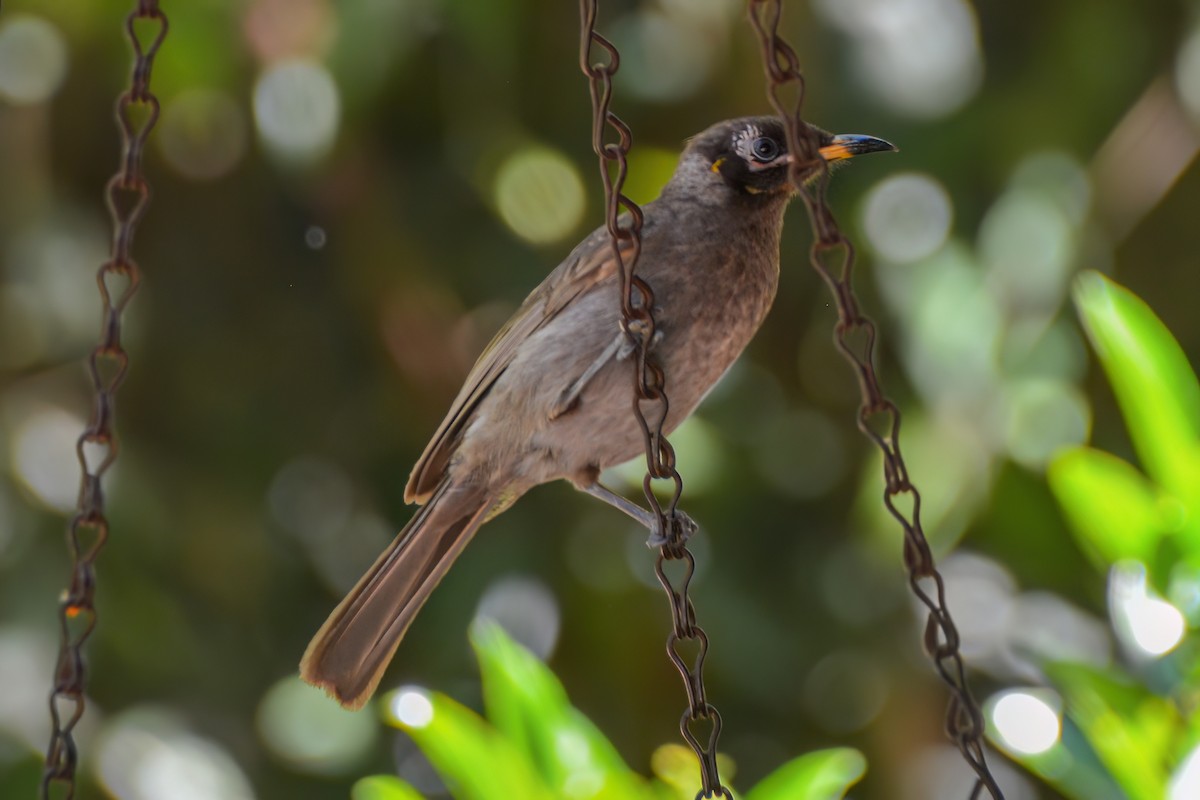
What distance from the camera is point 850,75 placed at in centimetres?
542

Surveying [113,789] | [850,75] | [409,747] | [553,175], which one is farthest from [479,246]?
[113,789]

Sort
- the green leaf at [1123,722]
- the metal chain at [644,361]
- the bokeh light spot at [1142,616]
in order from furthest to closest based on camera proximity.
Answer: the bokeh light spot at [1142,616]
the green leaf at [1123,722]
the metal chain at [644,361]

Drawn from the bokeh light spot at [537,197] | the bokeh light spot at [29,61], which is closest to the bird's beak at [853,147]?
the bokeh light spot at [537,197]

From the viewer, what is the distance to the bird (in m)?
3.51

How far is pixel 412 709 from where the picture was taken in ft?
12.1

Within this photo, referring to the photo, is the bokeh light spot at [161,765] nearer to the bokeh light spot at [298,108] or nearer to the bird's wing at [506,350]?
the bird's wing at [506,350]

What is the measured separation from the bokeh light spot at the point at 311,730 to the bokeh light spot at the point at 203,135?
2.10 m

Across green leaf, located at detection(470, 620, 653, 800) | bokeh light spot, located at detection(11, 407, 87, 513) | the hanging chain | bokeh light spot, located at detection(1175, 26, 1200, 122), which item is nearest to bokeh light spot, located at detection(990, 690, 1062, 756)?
green leaf, located at detection(470, 620, 653, 800)

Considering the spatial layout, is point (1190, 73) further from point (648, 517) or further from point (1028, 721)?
point (648, 517)

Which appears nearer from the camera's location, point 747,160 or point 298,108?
point 747,160

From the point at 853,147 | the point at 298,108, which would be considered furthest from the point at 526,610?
the point at 853,147

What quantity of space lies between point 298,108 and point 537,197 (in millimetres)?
970

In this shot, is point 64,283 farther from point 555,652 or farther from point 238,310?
point 555,652

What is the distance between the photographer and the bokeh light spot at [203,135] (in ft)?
18.4
